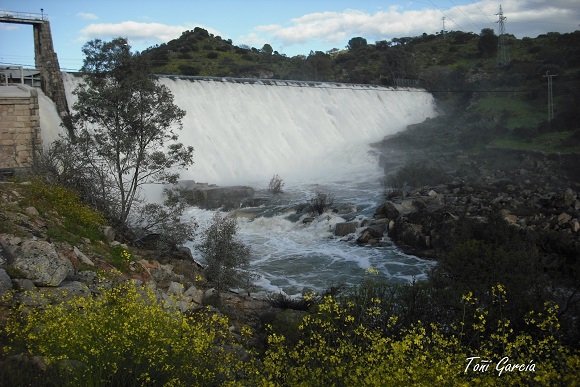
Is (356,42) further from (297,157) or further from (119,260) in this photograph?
(119,260)

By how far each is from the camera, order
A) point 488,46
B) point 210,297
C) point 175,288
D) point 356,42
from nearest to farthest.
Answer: point 175,288
point 210,297
point 488,46
point 356,42

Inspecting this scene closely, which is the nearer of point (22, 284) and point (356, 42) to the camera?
point (22, 284)

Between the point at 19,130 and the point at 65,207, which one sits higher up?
the point at 19,130

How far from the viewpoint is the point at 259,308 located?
12.7 m

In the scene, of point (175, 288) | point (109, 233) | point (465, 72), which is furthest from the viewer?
point (465, 72)

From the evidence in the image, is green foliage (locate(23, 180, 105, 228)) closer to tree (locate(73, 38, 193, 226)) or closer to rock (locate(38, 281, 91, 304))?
tree (locate(73, 38, 193, 226))

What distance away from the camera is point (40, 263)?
9.22m

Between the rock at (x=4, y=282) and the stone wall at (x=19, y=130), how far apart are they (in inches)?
442

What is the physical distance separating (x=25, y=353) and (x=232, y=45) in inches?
2778

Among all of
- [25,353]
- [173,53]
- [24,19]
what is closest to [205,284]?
[25,353]

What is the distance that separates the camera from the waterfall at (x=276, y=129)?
1191 inches

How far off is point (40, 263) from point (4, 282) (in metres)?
0.91

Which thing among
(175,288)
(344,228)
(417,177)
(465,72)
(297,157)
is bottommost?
(344,228)

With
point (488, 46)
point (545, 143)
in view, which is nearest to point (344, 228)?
point (545, 143)
